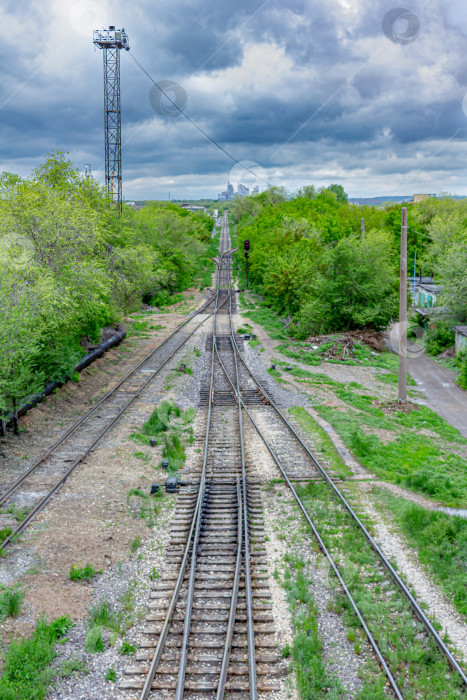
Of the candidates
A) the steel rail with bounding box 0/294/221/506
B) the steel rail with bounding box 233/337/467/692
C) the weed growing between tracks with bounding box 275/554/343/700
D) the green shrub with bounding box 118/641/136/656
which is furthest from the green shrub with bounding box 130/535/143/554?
the steel rail with bounding box 233/337/467/692

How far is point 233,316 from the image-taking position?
155 ft

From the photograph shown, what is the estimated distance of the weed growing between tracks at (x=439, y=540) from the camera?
956 cm

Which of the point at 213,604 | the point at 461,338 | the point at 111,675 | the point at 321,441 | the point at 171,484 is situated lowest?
the point at 111,675

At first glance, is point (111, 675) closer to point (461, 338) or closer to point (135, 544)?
point (135, 544)

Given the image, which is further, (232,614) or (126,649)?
(232,614)

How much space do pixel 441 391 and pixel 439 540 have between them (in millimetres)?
15608

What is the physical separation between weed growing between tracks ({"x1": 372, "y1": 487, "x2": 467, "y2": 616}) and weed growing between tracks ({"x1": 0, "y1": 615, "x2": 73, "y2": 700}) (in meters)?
6.58

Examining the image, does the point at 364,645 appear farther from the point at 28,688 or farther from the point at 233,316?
the point at 233,316

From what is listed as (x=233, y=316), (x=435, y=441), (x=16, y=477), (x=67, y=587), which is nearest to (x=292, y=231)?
(x=233, y=316)

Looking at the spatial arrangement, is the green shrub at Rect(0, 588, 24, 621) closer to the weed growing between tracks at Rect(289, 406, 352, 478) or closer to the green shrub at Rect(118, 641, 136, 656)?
the green shrub at Rect(118, 641, 136, 656)

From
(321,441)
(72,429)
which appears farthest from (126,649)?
(72,429)

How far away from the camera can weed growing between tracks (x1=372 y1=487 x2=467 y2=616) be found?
9.56m

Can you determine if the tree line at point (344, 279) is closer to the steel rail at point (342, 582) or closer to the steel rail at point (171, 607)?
the steel rail at point (342, 582)

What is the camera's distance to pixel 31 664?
7418 mm
